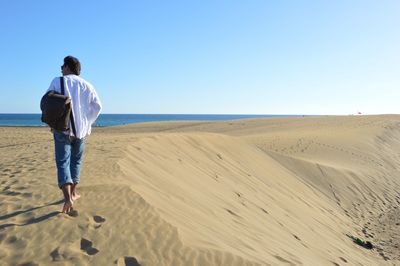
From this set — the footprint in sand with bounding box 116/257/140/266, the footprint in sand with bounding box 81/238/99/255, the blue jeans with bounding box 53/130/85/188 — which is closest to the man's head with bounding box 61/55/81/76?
the blue jeans with bounding box 53/130/85/188

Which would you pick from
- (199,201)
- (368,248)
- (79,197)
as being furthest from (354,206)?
(79,197)

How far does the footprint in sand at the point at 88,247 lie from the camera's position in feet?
14.5

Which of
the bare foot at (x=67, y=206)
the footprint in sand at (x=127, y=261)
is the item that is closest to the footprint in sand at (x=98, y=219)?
the bare foot at (x=67, y=206)

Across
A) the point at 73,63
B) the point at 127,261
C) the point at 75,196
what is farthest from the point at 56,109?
the point at 127,261

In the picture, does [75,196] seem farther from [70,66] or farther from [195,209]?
[195,209]

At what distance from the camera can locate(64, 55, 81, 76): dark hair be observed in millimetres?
5297

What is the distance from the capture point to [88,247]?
451 cm

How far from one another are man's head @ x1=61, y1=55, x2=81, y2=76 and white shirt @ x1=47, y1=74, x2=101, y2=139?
8cm

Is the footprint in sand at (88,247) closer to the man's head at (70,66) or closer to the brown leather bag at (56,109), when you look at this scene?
the brown leather bag at (56,109)

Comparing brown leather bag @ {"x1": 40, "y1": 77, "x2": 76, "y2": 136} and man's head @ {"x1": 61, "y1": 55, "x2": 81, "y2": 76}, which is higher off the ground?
man's head @ {"x1": 61, "y1": 55, "x2": 81, "y2": 76}

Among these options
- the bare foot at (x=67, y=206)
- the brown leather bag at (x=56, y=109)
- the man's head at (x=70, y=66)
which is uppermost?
the man's head at (x=70, y=66)

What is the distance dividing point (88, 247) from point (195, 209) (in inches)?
93.1

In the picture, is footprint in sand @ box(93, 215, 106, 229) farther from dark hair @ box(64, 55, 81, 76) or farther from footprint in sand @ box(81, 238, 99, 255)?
dark hair @ box(64, 55, 81, 76)

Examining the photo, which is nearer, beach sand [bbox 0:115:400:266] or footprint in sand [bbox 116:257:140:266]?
footprint in sand [bbox 116:257:140:266]
